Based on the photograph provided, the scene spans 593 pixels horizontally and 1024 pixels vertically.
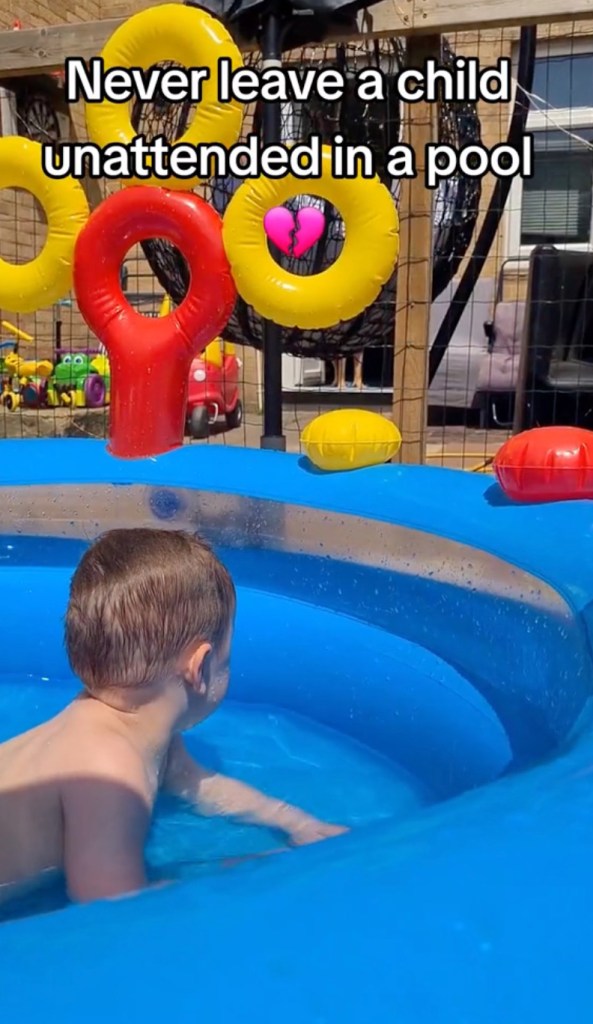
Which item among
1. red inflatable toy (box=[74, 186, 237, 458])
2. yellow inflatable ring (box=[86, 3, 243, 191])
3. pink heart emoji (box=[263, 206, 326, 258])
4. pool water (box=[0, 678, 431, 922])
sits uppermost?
yellow inflatable ring (box=[86, 3, 243, 191])

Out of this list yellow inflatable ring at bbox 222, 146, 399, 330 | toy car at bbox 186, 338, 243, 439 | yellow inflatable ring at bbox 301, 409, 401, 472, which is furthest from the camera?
toy car at bbox 186, 338, 243, 439

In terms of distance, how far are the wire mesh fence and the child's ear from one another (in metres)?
2.11

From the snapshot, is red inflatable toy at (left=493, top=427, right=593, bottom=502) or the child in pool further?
red inflatable toy at (left=493, top=427, right=593, bottom=502)

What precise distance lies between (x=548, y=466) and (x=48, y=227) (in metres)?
1.66

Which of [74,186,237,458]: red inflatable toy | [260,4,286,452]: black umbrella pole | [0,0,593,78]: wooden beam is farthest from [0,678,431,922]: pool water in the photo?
[0,0,593,78]: wooden beam

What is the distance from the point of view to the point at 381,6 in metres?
3.15

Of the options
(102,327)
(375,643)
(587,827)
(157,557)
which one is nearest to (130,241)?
(102,327)

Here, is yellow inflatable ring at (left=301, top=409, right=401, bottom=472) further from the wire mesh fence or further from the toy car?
the toy car

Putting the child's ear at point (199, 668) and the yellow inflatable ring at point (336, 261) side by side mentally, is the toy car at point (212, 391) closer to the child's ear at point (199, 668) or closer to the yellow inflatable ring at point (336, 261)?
the yellow inflatable ring at point (336, 261)

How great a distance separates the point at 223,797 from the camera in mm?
1589

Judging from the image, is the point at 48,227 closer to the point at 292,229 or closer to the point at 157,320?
the point at 157,320

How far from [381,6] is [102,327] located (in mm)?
1405

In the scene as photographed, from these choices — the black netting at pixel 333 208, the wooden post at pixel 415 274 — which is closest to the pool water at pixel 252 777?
the wooden post at pixel 415 274

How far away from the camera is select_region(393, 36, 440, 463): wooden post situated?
3.24 meters
